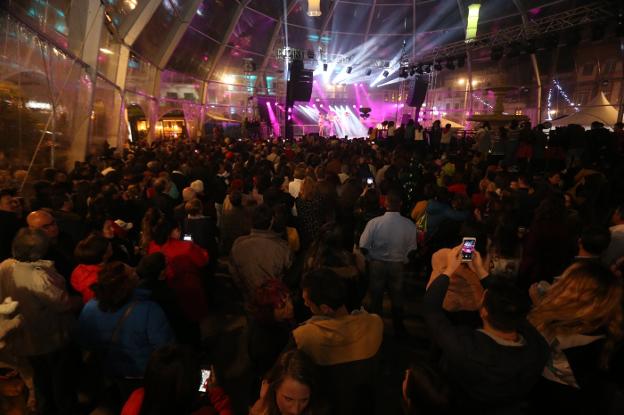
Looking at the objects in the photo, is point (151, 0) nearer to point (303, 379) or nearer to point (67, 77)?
point (67, 77)

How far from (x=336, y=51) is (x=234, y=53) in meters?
6.60

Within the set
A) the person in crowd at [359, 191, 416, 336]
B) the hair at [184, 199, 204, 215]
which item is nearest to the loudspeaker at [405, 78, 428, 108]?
the person in crowd at [359, 191, 416, 336]

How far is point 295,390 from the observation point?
156 cm

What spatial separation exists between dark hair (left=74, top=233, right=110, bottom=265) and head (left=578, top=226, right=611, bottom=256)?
3447 mm

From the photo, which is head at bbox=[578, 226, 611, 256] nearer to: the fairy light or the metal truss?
the metal truss

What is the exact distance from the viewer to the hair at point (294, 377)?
62.1 inches

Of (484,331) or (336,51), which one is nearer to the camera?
(484,331)

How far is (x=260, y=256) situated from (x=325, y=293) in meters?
1.37

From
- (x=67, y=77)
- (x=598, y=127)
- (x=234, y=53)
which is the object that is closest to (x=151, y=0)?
(x=67, y=77)

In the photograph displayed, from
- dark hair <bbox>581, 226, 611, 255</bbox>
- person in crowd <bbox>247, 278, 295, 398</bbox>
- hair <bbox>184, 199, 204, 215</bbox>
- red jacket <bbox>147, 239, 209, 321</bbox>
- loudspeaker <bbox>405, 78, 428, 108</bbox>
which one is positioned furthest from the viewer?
loudspeaker <bbox>405, 78, 428, 108</bbox>

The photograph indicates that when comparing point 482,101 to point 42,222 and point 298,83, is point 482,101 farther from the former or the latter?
point 42,222

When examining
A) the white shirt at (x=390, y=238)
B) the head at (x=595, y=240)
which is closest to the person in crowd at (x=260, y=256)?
the white shirt at (x=390, y=238)

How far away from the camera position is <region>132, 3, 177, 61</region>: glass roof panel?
13.0 m

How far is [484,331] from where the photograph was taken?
1.80 meters
